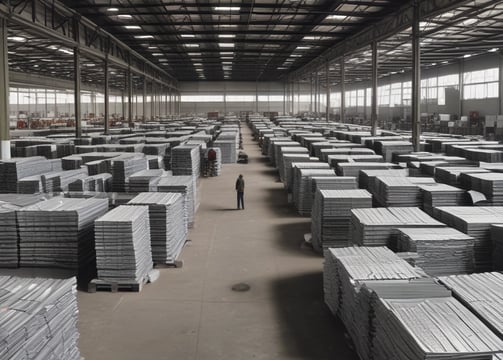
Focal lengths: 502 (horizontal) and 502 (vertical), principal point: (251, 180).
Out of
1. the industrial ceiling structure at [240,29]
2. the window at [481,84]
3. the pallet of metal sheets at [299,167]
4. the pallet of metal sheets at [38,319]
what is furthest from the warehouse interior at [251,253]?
the window at [481,84]

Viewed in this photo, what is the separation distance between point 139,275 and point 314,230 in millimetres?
4114

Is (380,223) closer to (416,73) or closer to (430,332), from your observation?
(430,332)

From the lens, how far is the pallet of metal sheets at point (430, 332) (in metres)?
4.05

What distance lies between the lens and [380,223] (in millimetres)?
8109

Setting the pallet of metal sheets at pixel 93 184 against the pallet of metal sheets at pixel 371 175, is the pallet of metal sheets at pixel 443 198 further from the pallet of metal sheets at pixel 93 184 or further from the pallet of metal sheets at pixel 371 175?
the pallet of metal sheets at pixel 93 184

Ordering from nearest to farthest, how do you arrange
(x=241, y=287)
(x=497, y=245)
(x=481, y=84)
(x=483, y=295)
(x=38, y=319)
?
(x=38, y=319), (x=483, y=295), (x=497, y=245), (x=241, y=287), (x=481, y=84)

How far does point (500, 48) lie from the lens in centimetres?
3547

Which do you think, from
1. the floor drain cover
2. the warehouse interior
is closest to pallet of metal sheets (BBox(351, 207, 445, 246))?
the warehouse interior

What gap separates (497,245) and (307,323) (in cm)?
322

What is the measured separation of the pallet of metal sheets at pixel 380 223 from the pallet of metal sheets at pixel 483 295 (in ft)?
6.78

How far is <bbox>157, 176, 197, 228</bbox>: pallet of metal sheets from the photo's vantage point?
1136cm

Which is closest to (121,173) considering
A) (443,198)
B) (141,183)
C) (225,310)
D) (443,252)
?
(141,183)

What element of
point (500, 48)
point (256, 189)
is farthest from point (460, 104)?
point (256, 189)

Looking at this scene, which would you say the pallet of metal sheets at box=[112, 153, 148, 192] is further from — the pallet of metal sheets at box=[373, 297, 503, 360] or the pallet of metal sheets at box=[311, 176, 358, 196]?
the pallet of metal sheets at box=[373, 297, 503, 360]
